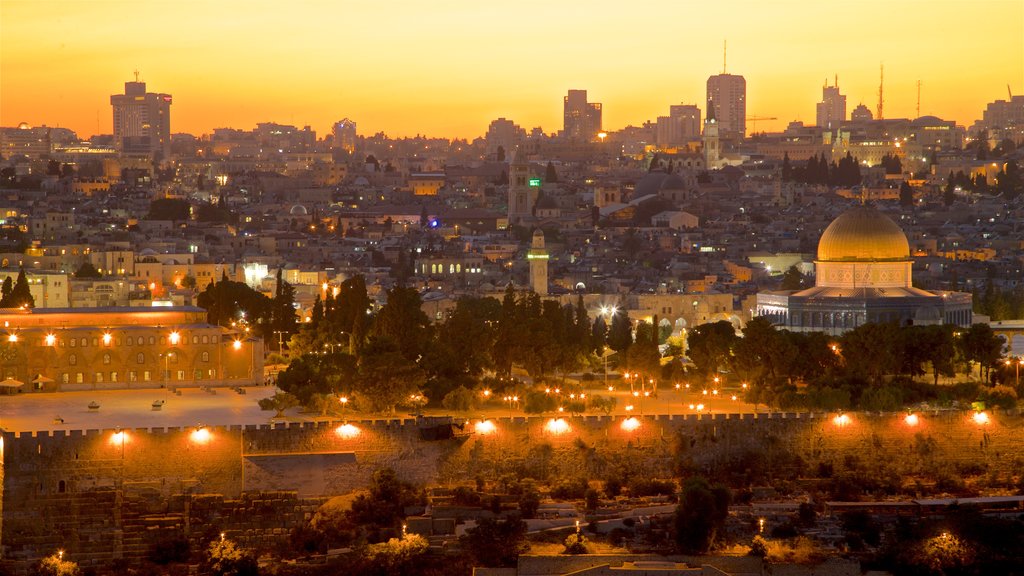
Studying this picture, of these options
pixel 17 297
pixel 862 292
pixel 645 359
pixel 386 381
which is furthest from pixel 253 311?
pixel 386 381

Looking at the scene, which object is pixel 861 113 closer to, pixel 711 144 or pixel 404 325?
pixel 711 144

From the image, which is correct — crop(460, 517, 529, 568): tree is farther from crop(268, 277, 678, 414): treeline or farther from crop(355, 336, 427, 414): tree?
crop(268, 277, 678, 414): treeline

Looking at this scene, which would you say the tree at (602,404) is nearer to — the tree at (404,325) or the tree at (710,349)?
the tree at (404,325)

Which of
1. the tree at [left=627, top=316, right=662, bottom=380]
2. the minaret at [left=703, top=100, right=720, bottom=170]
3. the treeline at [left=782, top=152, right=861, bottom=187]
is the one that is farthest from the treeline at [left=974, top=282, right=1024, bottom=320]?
the minaret at [left=703, top=100, right=720, bottom=170]

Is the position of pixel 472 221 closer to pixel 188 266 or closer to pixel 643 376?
pixel 188 266

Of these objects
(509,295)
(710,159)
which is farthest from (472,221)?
(509,295)

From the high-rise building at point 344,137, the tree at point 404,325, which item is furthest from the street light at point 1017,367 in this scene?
the high-rise building at point 344,137
